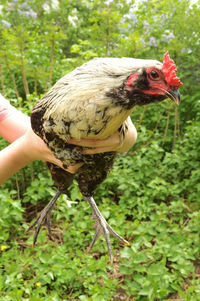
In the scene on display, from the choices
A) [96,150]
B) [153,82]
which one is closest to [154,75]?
[153,82]

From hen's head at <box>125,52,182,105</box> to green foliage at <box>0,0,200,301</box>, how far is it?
4.35ft

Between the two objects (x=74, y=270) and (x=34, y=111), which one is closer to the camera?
(x=34, y=111)

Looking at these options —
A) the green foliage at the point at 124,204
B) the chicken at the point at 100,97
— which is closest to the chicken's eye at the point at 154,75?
Answer: the chicken at the point at 100,97

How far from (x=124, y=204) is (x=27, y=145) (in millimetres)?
1597

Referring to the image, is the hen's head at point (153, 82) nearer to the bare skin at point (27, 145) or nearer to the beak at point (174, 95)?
the beak at point (174, 95)

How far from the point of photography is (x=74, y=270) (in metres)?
1.94

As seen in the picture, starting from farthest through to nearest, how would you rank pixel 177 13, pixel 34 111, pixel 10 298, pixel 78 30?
pixel 78 30 < pixel 177 13 < pixel 10 298 < pixel 34 111

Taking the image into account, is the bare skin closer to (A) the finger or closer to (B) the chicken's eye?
(A) the finger

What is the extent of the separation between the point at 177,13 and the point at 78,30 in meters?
2.39

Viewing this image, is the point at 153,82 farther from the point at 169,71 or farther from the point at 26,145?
the point at 26,145

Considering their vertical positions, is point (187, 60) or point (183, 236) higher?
point (187, 60)

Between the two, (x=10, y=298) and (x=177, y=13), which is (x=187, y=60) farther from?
(x=10, y=298)

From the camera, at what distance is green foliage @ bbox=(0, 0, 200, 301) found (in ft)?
6.21

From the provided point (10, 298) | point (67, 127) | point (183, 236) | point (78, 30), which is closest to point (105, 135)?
point (67, 127)
